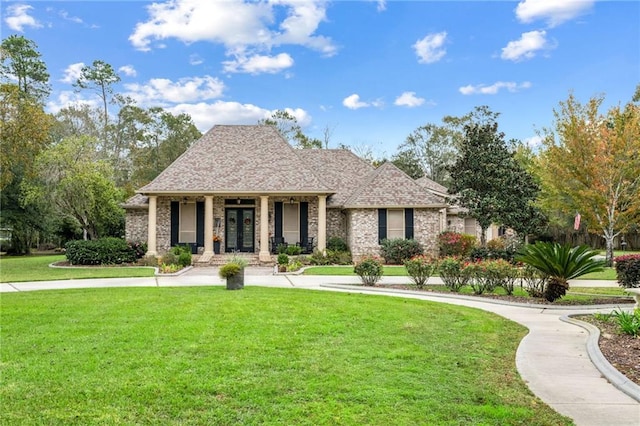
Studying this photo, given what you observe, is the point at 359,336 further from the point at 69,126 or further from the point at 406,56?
the point at 69,126

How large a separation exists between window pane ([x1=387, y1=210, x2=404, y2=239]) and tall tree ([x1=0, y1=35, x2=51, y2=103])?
101 feet

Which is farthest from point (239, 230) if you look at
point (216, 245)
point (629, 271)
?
point (629, 271)

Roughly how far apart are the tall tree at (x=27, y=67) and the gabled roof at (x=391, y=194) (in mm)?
29334

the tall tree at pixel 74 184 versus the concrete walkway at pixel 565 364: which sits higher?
the tall tree at pixel 74 184

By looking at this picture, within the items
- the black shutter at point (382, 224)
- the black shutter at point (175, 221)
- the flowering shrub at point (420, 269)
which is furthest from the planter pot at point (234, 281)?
the black shutter at point (175, 221)

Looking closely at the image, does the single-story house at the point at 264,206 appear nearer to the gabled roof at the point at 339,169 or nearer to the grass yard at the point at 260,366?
the gabled roof at the point at 339,169

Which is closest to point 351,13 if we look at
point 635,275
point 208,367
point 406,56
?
point 406,56

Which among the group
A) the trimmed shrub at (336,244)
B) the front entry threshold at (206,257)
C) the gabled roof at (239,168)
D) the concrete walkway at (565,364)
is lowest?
the concrete walkway at (565,364)

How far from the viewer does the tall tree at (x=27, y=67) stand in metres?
37.7

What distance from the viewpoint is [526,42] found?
18.8 m

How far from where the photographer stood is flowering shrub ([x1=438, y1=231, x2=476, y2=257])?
2223cm

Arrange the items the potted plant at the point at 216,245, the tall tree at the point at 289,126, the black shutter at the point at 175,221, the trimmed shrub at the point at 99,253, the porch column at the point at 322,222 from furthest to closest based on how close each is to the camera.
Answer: the tall tree at the point at 289,126 → the black shutter at the point at 175,221 → the potted plant at the point at 216,245 → the porch column at the point at 322,222 → the trimmed shrub at the point at 99,253

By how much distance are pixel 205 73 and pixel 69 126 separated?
62.9 feet

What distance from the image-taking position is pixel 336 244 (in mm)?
23641
